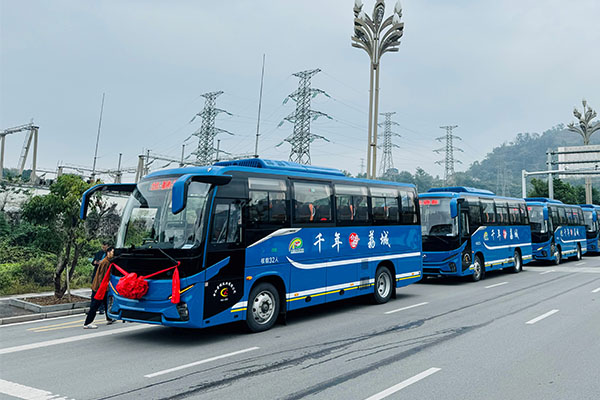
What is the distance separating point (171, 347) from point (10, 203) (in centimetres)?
2544

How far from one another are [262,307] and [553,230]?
71.1 ft

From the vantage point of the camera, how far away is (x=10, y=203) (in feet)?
94.3

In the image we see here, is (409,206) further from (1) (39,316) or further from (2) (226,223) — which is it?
(1) (39,316)

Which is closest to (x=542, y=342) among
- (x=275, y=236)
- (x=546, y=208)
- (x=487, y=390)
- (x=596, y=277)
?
(x=487, y=390)

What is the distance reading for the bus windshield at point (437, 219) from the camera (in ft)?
55.1

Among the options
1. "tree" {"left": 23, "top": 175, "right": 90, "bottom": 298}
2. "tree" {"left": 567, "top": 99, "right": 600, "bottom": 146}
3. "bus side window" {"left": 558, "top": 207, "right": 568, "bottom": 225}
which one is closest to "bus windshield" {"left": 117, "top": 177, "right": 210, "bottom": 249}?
"tree" {"left": 23, "top": 175, "right": 90, "bottom": 298}

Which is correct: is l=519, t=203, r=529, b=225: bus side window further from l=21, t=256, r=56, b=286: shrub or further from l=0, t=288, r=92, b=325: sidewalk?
l=21, t=256, r=56, b=286: shrub

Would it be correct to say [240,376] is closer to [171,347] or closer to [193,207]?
[171,347]

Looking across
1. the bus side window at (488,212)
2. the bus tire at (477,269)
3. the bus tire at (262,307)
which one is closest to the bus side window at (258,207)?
the bus tire at (262,307)

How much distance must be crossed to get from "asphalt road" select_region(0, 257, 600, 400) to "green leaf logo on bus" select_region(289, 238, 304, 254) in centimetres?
153

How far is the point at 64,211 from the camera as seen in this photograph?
12.7m

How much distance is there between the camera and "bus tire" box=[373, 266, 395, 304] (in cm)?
1268

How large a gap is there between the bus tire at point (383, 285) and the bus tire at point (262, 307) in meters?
3.80

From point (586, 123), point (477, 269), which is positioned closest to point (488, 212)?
point (477, 269)
